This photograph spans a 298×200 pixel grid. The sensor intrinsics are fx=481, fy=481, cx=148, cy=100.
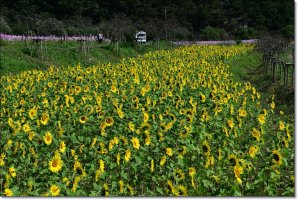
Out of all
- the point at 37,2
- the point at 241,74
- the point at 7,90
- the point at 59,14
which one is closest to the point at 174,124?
the point at 7,90

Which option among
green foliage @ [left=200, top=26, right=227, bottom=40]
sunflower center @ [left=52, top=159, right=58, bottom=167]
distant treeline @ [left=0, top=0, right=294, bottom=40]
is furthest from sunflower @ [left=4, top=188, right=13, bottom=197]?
green foliage @ [left=200, top=26, right=227, bottom=40]

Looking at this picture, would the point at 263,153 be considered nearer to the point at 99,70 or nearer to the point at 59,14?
the point at 99,70

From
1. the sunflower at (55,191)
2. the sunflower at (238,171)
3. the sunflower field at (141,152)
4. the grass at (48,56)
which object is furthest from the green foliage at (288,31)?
the sunflower at (55,191)

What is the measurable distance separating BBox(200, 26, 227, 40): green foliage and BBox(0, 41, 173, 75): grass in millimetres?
18508

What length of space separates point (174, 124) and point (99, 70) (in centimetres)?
615

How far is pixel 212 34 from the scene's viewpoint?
132ft

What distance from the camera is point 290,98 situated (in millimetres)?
9117

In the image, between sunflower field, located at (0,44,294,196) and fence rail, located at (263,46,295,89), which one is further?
fence rail, located at (263,46,295,89)

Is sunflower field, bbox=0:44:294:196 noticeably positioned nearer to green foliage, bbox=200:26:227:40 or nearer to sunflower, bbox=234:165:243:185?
sunflower, bbox=234:165:243:185

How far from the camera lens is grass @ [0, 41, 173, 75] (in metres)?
14.3

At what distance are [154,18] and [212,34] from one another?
18.8ft

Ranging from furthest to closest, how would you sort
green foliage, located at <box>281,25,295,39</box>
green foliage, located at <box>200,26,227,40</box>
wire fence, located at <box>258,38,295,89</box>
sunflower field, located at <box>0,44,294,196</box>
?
green foliage, located at <box>200,26,227,40</box>, green foliage, located at <box>281,25,295,39</box>, wire fence, located at <box>258,38,295,89</box>, sunflower field, located at <box>0,44,294,196</box>

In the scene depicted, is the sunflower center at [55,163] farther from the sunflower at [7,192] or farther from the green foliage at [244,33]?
the green foliage at [244,33]

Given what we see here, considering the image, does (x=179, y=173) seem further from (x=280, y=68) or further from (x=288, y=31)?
(x=288, y=31)
